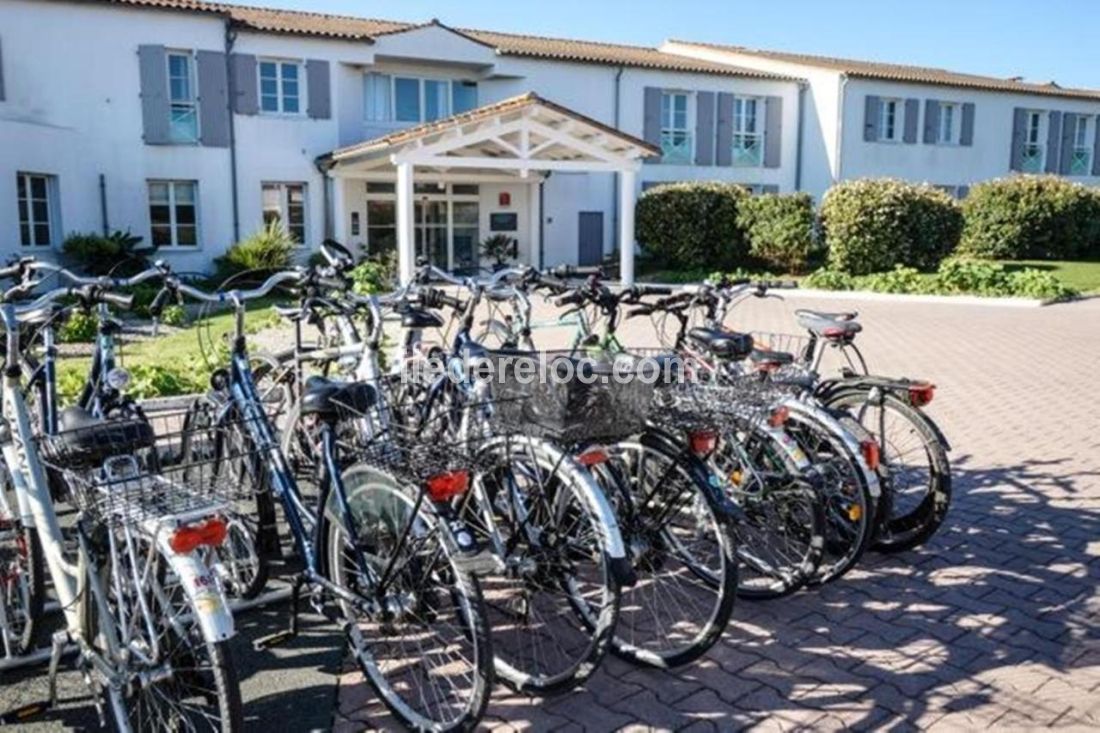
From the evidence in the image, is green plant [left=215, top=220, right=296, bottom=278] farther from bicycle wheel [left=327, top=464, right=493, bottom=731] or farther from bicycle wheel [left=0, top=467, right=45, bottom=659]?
bicycle wheel [left=327, top=464, right=493, bottom=731]

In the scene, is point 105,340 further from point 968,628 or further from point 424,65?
point 424,65

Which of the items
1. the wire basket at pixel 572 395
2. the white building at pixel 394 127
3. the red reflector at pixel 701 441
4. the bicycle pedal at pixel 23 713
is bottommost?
the bicycle pedal at pixel 23 713

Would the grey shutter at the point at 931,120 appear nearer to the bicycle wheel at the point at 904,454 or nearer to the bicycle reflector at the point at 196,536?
the bicycle wheel at the point at 904,454

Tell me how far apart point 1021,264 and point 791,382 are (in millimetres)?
21108

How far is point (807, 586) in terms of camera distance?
13.6 ft

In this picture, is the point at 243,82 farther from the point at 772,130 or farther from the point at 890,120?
the point at 890,120

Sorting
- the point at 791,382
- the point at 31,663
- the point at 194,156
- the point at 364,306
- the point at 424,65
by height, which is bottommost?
the point at 31,663

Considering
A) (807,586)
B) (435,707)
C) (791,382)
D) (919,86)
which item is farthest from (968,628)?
(919,86)

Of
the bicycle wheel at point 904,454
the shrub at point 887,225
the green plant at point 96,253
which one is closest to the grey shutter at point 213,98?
the green plant at point 96,253

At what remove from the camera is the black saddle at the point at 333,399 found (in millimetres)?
3174

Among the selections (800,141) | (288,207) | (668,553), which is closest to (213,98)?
(288,207)

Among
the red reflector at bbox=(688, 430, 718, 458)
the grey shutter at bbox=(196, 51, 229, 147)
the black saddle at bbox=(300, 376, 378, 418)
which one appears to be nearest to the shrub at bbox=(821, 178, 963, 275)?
the grey shutter at bbox=(196, 51, 229, 147)

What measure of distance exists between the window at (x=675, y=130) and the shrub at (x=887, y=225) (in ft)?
17.8

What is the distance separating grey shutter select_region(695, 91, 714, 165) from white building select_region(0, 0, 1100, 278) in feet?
0.14
